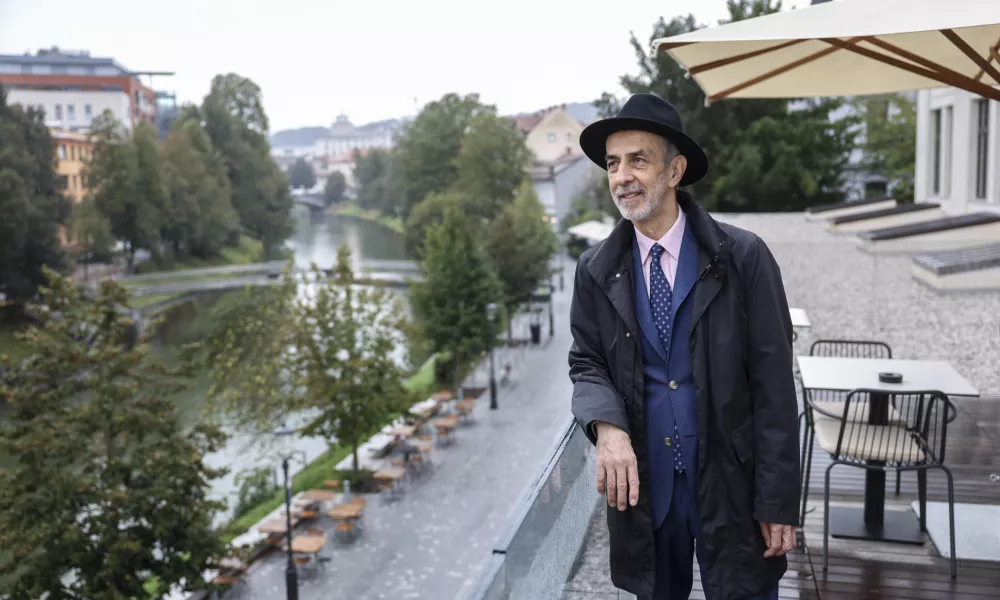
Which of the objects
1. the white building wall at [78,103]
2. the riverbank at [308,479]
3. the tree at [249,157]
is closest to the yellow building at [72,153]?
the tree at [249,157]

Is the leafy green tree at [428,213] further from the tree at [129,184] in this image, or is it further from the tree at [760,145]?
the tree at [760,145]

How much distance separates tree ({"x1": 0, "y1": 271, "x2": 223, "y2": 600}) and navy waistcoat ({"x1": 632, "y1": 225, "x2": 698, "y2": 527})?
1413 centimetres

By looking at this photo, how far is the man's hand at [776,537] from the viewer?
101 inches

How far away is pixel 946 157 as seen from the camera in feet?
65.0

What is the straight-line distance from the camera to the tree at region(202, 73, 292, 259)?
71500 millimetres

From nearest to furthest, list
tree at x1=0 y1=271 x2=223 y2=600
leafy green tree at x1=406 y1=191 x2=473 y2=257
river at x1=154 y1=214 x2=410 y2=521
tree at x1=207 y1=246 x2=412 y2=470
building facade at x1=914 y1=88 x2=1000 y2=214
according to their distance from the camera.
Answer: tree at x1=0 y1=271 x2=223 y2=600 < building facade at x1=914 y1=88 x2=1000 y2=214 < tree at x1=207 y1=246 x2=412 y2=470 < river at x1=154 y1=214 x2=410 y2=521 < leafy green tree at x1=406 y1=191 x2=473 y2=257

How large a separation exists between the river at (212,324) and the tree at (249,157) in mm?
2945

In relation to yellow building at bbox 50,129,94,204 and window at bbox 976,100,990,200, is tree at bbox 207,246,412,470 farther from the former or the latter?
yellow building at bbox 50,129,94,204

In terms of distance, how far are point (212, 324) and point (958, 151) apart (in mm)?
35537

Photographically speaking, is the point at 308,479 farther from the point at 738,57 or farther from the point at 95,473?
the point at 738,57

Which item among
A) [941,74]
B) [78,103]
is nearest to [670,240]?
[941,74]

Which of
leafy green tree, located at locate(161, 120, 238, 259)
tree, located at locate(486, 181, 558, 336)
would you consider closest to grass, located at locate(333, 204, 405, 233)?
leafy green tree, located at locate(161, 120, 238, 259)

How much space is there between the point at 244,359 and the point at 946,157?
80.6 ft

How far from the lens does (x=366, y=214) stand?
13738 centimetres
